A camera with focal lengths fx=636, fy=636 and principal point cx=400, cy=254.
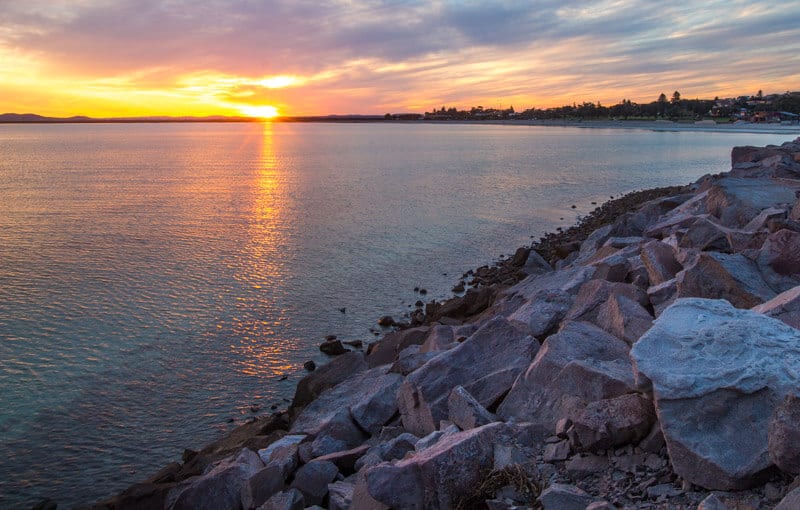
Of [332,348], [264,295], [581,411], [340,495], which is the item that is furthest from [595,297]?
[264,295]

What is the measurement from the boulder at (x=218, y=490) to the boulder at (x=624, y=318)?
179 inches

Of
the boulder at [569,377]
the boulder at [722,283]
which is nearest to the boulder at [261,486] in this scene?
the boulder at [569,377]

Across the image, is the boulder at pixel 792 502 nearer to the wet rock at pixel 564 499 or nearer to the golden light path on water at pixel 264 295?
the wet rock at pixel 564 499

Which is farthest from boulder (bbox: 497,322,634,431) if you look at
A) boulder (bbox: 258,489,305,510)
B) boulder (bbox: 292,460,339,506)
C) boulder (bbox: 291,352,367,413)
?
boulder (bbox: 291,352,367,413)

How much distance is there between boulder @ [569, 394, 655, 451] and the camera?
16.6 feet

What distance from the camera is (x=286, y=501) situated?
6.21 m

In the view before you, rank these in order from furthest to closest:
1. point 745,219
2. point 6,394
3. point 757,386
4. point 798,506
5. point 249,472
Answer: point 745,219 < point 6,394 < point 249,472 < point 757,386 < point 798,506

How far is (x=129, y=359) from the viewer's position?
1310 centimetres

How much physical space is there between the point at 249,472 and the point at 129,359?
6.94 metres

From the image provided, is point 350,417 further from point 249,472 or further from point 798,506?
point 798,506

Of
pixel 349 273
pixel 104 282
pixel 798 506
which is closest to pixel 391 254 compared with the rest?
pixel 349 273

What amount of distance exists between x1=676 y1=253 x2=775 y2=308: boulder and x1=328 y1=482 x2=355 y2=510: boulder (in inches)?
183

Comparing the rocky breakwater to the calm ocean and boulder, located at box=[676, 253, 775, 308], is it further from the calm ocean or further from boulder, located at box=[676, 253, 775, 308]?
the calm ocean

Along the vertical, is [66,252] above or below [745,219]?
below
